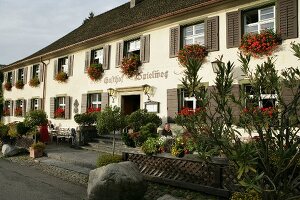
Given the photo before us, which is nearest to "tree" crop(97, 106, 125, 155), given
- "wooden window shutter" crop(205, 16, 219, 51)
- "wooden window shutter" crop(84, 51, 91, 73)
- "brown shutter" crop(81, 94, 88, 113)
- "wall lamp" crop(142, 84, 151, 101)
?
"wall lamp" crop(142, 84, 151, 101)

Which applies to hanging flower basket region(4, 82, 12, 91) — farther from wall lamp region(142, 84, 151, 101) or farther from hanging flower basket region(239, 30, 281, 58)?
hanging flower basket region(239, 30, 281, 58)

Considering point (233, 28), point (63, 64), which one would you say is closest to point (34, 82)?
point (63, 64)

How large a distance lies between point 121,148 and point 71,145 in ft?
12.9

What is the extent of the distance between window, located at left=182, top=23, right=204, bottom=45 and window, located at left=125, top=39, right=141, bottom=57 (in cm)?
277

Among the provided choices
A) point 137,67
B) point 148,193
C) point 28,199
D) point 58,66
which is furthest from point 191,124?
point 58,66

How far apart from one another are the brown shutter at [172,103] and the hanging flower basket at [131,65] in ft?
7.52

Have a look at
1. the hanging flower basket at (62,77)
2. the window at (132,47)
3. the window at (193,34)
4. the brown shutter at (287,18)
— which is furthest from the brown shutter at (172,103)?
the hanging flower basket at (62,77)

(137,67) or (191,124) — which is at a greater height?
(137,67)

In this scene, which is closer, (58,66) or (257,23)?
(257,23)

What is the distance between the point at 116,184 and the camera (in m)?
6.46

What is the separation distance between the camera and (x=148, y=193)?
294 inches

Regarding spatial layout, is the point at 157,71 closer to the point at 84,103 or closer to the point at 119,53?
the point at 119,53

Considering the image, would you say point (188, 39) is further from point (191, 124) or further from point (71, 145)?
point (191, 124)

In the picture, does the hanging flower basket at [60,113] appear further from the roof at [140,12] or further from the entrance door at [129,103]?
the entrance door at [129,103]
